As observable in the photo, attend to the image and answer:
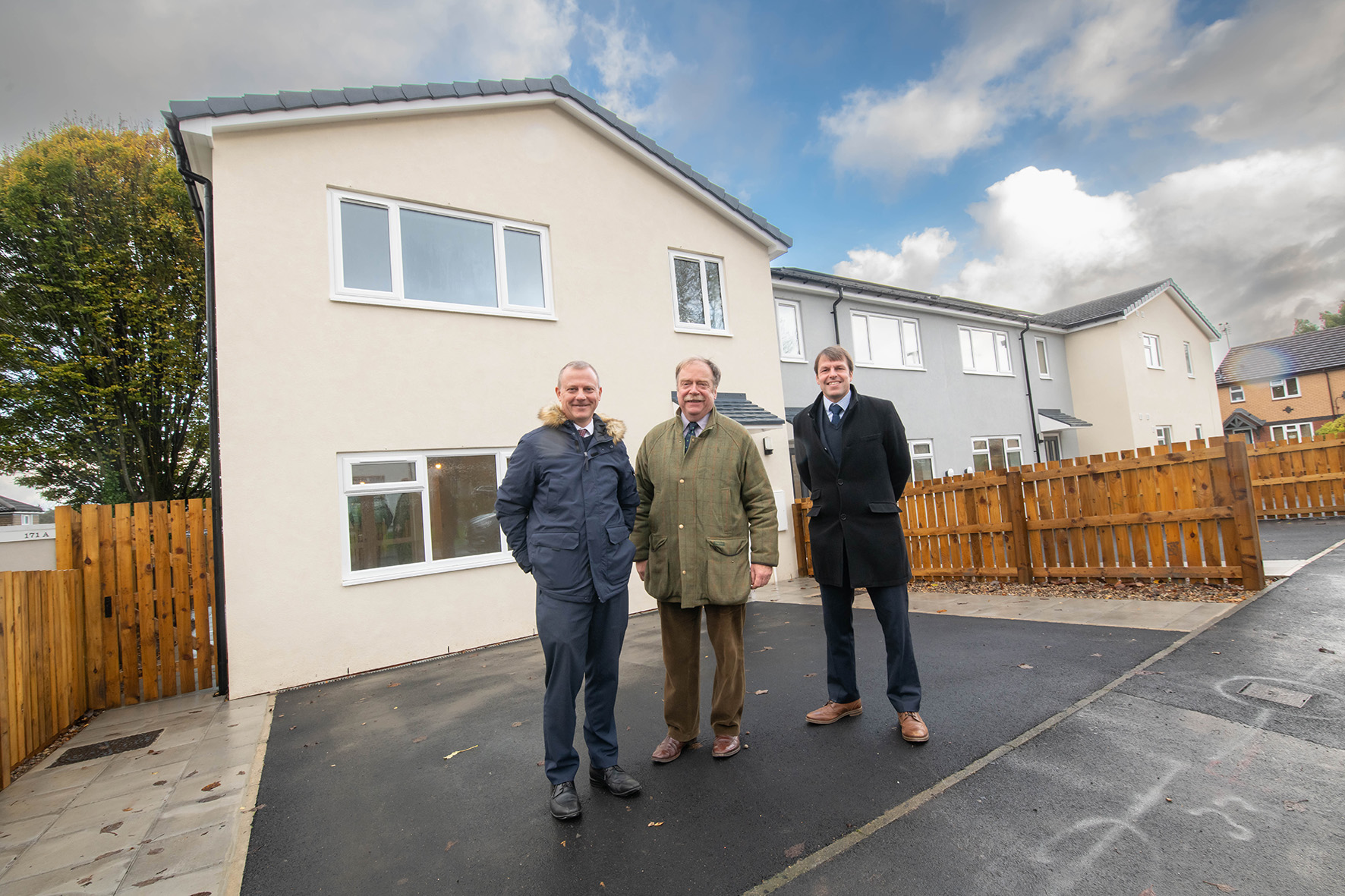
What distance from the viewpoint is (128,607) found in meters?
5.88

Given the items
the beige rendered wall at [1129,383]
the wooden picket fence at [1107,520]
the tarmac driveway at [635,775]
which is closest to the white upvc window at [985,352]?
the beige rendered wall at [1129,383]

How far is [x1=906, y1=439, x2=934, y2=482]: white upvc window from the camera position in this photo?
15.1 meters

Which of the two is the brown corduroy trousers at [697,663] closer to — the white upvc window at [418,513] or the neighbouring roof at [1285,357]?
the white upvc window at [418,513]

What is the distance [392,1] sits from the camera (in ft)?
30.6

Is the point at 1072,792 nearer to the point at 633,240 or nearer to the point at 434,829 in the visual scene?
the point at 434,829

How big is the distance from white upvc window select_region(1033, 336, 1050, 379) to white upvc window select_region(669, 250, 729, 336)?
14451mm

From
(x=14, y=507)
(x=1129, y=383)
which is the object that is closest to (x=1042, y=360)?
(x=1129, y=383)

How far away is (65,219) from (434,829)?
17.8 metres

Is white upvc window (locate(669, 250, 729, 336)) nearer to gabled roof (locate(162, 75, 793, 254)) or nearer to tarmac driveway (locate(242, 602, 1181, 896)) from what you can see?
gabled roof (locate(162, 75, 793, 254))

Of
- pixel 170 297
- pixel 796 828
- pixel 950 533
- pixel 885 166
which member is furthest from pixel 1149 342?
pixel 170 297

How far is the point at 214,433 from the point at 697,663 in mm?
5590

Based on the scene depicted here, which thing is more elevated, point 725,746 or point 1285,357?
point 1285,357

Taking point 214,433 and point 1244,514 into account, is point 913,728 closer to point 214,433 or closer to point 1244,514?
point 1244,514

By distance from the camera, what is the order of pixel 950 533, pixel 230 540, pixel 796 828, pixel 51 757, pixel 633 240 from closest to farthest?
1. pixel 796 828
2. pixel 51 757
3. pixel 230 540
4. pixel 950 533
5. pixel 633 240
